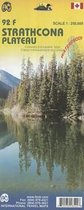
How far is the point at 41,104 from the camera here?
1289mm

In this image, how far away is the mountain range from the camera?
4.09 feet

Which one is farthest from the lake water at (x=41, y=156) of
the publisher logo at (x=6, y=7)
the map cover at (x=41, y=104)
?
the publisher logo at (x=6, y=7)

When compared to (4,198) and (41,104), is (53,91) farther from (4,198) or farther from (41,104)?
(4,198)

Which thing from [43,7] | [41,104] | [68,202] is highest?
A: [43,7]

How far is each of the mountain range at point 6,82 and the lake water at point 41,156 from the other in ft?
0.22

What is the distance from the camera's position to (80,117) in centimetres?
Result: 128

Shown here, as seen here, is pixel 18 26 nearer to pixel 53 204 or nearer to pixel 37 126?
pixel 37 126

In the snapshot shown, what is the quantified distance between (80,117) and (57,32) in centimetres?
24

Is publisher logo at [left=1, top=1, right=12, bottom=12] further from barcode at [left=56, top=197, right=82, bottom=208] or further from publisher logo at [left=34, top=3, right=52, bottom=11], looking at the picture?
barcode at [left=56, top=197, right=82, bottom=208]

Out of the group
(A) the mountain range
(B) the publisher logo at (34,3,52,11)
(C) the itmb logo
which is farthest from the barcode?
(B) the publisher logo at (34,3,52,11)

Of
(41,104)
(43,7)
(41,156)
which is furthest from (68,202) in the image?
(43,7)

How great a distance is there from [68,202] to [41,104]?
27 centimetres

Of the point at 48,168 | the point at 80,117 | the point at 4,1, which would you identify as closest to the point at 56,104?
the point at 80,117

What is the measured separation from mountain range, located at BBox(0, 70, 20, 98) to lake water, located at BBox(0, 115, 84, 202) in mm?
68
